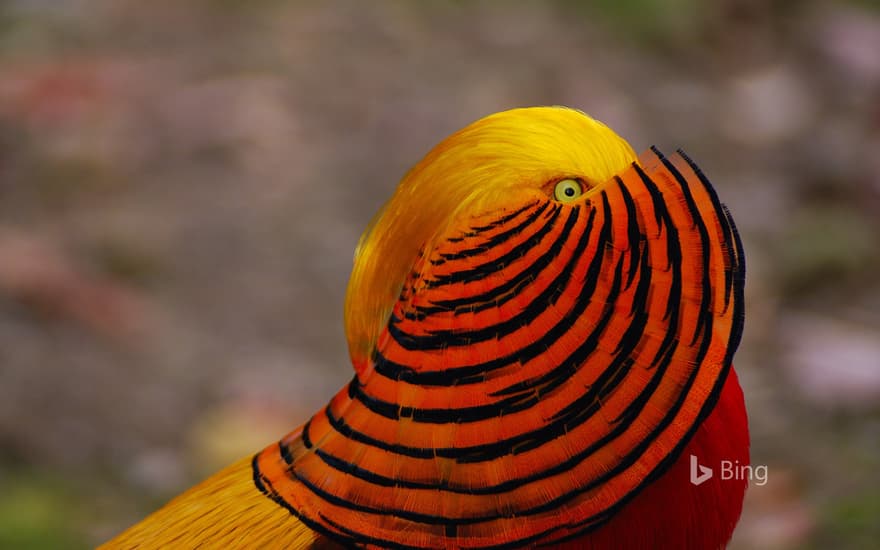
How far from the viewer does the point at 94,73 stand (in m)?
4.27

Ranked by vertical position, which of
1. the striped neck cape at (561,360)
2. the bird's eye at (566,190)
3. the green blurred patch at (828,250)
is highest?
the green blurred patch at (828,250)

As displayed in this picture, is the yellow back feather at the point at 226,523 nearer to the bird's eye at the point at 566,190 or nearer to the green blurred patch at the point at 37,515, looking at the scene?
the bird's eye at the point at 566,190

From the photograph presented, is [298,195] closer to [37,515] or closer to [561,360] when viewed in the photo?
[37,515]

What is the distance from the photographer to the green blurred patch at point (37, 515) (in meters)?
2.60

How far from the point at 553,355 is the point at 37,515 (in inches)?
76.7

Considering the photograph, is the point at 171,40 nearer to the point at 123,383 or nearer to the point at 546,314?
the point at 123,383


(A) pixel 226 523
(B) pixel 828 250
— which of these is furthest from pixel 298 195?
(A) pixel 226 523

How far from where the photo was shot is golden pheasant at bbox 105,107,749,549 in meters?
1.18

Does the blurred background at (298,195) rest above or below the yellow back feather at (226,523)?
above

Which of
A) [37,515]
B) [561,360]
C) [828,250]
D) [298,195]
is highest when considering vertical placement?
[298,195]

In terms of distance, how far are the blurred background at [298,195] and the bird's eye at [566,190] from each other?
5.05ft

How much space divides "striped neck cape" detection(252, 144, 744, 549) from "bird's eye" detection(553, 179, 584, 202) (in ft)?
0.05

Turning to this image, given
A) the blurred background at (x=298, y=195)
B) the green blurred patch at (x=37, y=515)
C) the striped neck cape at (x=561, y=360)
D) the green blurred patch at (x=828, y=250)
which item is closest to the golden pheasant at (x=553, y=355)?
the striped neck cape at (x=561, y=360)

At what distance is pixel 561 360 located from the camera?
1.18 metres
